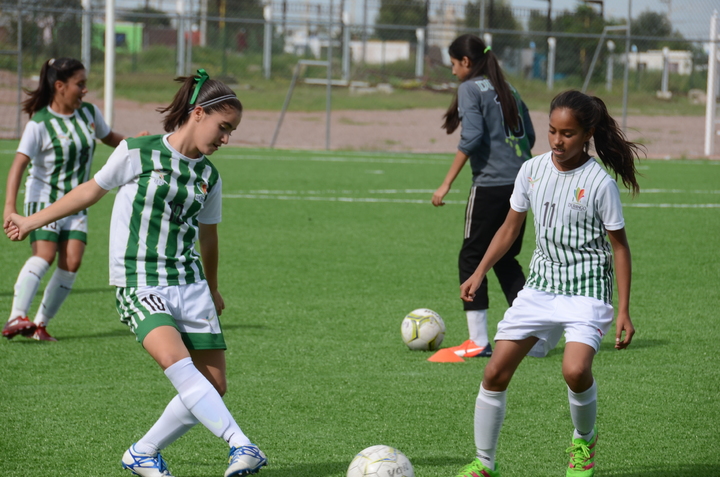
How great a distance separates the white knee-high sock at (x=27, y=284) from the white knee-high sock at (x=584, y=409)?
3967 millimetres

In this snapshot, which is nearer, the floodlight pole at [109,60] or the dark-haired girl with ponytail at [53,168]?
the dark-haired girl with ponytail at [53,168]

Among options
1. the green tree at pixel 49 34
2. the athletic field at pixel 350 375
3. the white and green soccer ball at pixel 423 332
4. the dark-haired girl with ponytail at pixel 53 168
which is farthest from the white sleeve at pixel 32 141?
the green tree at pixel 49 34

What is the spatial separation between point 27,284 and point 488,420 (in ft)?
12.5

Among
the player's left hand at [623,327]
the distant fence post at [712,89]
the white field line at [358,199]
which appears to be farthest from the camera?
the distant fence post at [712,89]

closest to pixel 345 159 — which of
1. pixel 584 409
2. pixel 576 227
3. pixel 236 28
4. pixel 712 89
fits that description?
pixel 712 89

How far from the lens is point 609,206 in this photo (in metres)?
3.60

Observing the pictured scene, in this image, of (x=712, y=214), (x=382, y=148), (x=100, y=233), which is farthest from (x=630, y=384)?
(x=382, y=148)

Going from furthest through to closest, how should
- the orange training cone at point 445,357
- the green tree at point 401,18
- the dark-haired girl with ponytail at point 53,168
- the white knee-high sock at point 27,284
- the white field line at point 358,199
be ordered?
the green tree at point 401,18
the white field line at point 358,199
the white knee-high sock at point 27,284
the dark-haired girl with ponytail at point 53,168
the orange training cone at point 445,357

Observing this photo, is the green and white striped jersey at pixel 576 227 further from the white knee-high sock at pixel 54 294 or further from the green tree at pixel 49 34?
the green tree at pixel 49 34

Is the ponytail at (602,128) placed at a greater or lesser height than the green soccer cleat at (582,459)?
greater

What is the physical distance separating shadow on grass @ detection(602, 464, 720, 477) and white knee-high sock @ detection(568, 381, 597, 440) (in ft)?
0.94

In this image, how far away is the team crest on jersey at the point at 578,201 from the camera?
3.63 m

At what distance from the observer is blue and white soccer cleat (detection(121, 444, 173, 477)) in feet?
11.5

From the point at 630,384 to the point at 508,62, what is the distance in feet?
92.0
